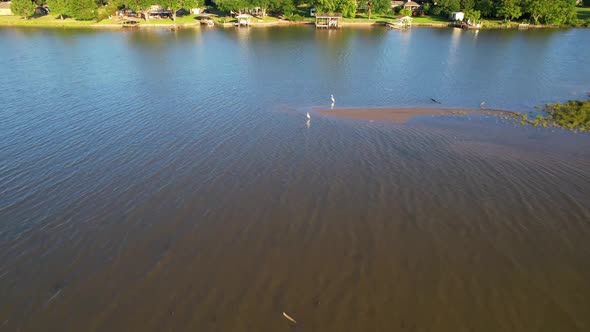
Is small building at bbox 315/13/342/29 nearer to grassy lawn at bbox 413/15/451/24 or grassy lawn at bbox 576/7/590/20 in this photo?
grassy lawn at bbox 413/15/451/24

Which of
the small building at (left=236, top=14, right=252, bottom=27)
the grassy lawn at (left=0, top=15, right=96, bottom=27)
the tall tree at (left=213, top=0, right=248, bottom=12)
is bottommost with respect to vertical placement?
the grassy lawn at (left=0, top=15, right=96, bottom=27)

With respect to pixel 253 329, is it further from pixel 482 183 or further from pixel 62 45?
pixel 62 45

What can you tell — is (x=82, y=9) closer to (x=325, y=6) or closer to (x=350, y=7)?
(x=325, y=6)

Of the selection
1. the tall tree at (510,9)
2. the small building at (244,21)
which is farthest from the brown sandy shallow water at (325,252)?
the tall tree at (510,9)

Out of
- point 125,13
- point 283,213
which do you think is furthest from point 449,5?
point 283,213

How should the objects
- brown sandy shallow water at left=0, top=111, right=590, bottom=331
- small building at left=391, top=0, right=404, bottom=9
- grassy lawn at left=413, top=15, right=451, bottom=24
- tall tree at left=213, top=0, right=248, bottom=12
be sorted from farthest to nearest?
small building at left=391, top=0, right=404, bottom=9 < grassy lawn at left=413, top=15, right=451, bottom=24 < tall tree at left=213, top=0, right=248, bottom=12 < brown sandy shallow water at left=0, top=111, right=590, bottom=331

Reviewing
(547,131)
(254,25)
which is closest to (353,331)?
(547,131)

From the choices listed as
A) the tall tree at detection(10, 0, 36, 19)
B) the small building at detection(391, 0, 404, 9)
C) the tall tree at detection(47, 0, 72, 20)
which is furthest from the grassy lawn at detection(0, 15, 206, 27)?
the small building at detection(391, 0, 404, 9)
